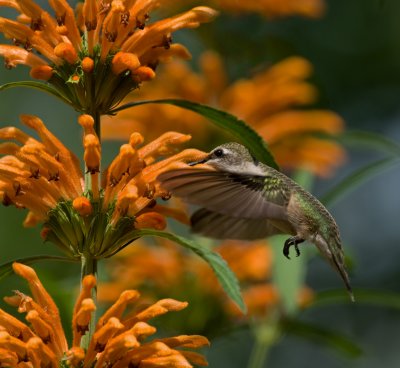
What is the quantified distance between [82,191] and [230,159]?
0.40 metres

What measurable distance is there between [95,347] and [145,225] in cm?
33

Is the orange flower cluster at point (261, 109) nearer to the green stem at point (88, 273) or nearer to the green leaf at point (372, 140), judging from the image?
the green leaf at point (372, 140)

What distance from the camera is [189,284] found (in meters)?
4.12

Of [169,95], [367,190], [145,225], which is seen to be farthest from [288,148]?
[367,190]

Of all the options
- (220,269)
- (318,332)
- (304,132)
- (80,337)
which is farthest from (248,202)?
(304,132)

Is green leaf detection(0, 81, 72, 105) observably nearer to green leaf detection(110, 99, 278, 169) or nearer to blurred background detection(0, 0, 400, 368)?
green leaf detection(110, 99, 278, 169)

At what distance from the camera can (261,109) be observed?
4973 millimetres

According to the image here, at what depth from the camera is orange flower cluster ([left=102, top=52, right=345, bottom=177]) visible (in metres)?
4.70

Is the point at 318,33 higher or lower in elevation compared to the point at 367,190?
higher

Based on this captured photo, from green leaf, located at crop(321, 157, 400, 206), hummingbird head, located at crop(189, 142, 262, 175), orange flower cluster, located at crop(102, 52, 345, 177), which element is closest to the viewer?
hummingbird head, located at crop(189, 142, 262, 175)

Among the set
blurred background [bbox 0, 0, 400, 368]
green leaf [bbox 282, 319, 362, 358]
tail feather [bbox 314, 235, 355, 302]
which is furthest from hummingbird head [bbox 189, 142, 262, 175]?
green leaf [bbox 282, 319, 362, 358]

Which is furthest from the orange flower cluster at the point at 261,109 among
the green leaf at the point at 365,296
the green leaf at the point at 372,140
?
the green leaf at the point at 372,140

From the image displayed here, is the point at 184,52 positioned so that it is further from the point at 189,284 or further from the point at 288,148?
the point at 288,148

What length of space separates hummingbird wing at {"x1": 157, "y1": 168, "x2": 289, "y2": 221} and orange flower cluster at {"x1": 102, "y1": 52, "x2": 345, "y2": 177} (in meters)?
2.11
